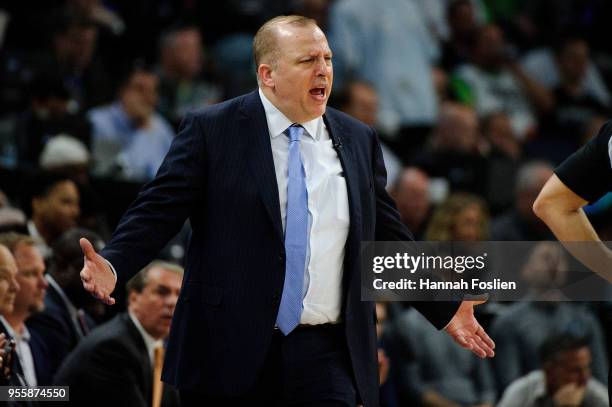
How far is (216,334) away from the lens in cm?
410

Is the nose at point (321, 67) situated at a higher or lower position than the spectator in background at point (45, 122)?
lower

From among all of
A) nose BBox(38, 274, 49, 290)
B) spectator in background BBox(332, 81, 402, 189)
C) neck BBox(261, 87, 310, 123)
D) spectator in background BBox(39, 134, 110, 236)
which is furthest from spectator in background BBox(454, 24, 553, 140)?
neck BBox(261, 87, 310, 123)

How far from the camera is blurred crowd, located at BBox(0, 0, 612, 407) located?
19.4ft

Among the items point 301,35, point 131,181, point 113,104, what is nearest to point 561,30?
point 113,104

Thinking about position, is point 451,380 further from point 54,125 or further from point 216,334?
point 216,334

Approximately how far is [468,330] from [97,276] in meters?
1.33

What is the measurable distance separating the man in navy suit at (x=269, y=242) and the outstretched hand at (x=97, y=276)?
2cm

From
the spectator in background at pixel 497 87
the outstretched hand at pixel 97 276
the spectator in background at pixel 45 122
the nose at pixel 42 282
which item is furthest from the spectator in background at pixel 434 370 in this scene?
the spectator in background at pixel 497 87

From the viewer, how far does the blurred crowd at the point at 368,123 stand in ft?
19.4

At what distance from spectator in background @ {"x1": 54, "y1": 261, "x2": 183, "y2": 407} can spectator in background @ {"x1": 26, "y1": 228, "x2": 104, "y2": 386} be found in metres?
0.23

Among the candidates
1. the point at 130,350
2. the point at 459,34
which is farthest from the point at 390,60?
the point at 130,350

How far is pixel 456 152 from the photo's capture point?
32.5ft

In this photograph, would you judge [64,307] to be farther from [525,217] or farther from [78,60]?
[525,217]

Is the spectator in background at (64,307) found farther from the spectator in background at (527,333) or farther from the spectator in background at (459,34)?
the spectator in background at (459,34)
